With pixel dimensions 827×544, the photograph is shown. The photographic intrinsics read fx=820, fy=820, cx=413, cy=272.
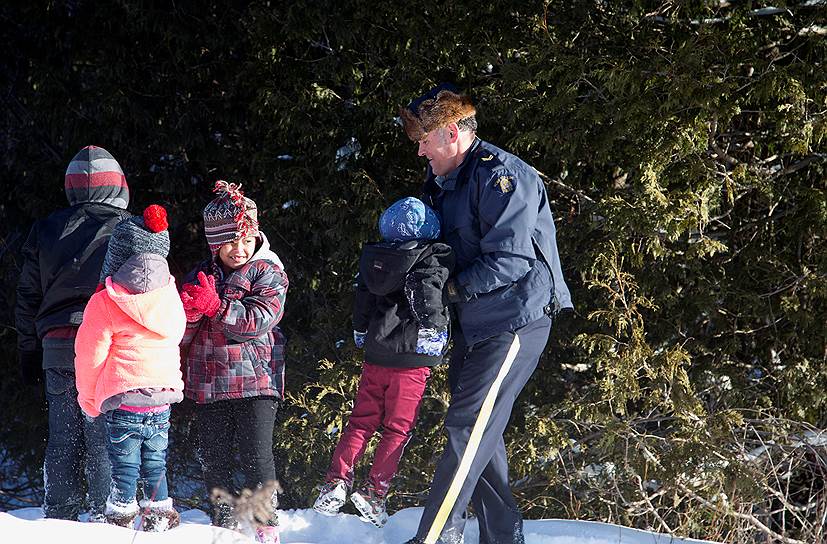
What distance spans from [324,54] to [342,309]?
6.11 ft

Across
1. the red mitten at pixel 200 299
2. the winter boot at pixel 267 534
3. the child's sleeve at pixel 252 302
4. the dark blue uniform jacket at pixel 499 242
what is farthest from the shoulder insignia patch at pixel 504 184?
the winter boot at pixel 267 534

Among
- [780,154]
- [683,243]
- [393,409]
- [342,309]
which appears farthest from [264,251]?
[780,154]

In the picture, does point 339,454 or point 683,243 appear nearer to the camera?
point 339,454

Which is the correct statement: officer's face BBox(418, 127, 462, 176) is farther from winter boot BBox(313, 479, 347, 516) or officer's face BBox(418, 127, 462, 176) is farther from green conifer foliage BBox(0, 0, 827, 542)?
winter boot BBox(313, 479, 347, 516)

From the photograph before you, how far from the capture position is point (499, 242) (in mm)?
3418

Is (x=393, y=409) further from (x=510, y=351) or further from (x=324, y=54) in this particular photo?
(x=324, y=54)

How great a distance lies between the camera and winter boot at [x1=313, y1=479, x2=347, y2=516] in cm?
397

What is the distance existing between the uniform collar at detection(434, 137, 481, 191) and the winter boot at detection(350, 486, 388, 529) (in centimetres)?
151

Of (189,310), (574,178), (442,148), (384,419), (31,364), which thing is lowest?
(31,364)

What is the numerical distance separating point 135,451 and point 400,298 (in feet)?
4.57

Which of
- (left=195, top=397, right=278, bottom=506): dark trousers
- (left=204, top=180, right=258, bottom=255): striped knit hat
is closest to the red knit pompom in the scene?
(left=204, top=180, right=258, bottom=255): striped knit hat

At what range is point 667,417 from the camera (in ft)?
16.9

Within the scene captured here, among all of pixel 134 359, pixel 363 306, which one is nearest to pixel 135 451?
pixel 134 359

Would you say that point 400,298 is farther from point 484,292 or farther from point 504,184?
point 504,184
